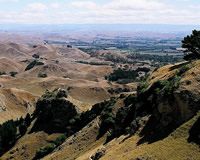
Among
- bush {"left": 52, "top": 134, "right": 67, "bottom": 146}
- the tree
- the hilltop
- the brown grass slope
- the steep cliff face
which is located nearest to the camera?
the hilltop

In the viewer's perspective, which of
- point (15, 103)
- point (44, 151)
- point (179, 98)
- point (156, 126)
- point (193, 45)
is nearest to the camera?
point (179, 98)

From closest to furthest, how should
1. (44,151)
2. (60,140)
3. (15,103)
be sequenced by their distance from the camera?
(44,151) → (60,140) → (15,103)

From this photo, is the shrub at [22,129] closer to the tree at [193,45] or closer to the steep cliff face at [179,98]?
the tree at [193,45]

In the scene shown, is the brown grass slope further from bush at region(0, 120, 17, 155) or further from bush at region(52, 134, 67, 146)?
bush at region(52, 134, 67, 146)

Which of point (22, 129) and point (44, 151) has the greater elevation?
point (44, 151)

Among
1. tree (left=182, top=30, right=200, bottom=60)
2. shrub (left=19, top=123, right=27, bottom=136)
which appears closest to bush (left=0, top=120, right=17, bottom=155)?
shrub (left=19, top=123, right=27, bottom=136)

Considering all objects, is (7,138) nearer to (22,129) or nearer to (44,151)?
(22,129)

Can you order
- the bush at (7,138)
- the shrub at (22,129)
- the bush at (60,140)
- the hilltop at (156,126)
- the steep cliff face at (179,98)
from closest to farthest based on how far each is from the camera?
the hilltop at (156,126)
the steep cliff face at (179,98)
the bush at (60,140)
the bush at (7,138)
the shrub at (22,129)

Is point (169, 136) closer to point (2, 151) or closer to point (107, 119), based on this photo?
point (107, 119)

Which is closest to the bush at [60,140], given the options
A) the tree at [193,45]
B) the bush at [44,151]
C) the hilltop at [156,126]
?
the bush at [44,151]

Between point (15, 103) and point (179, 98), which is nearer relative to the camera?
point (179, 98)

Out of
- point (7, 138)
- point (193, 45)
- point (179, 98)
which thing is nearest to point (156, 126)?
point (179, 98)

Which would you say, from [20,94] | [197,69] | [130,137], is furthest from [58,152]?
[20,94]
